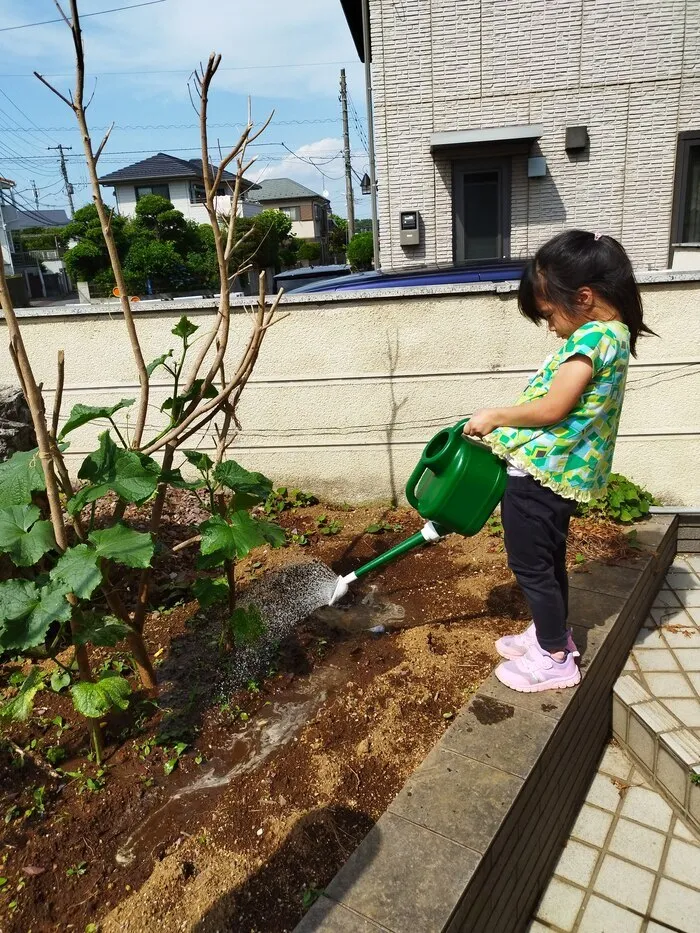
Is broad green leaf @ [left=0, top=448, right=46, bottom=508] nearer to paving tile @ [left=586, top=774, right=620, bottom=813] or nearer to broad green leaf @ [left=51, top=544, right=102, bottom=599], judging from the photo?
broad green leaf @ [left=51, top=544, right=102, bottom=599]

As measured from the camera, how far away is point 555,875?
215cm

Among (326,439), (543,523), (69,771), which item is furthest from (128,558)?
(326,439)

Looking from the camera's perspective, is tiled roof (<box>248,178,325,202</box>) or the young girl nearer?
the young girl

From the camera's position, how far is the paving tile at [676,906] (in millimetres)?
1960

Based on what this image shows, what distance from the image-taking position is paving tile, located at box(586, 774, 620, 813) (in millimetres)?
2400

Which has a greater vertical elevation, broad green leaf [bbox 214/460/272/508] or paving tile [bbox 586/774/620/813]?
broad green leaf [bbox 214/460/272/508]

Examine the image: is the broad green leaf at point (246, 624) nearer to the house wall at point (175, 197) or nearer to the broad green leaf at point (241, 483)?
the broad green leaf at point (241, 483)

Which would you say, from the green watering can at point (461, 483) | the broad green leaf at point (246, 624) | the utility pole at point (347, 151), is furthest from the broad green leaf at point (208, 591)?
the utility pole at point (347, 151)

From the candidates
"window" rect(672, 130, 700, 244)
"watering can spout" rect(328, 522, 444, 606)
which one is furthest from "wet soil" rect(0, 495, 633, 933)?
"window" rect(672, 130, 700, 244)

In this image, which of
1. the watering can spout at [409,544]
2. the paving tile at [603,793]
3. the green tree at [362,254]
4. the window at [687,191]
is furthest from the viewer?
the green tree at [362,254]

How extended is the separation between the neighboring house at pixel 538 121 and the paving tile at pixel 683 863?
745 centimetres

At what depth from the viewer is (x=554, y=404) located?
6.31 feet

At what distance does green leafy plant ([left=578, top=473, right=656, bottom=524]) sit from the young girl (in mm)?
1432

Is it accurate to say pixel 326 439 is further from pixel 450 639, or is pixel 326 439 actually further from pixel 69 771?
pixel 69 771
